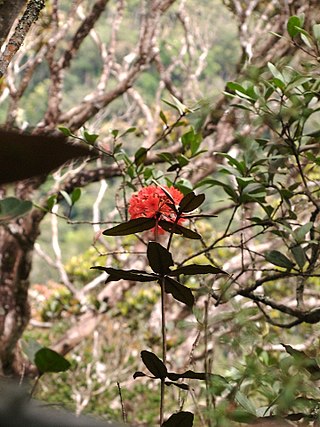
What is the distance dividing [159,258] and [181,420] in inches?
4.7

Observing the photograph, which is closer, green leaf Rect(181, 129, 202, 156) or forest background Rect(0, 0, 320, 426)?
forest background Rect(0, 0, 320, 426)

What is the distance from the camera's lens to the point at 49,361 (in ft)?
1.13

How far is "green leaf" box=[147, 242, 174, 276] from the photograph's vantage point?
48 centimetres

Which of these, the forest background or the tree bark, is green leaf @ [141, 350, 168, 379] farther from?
the tree bark

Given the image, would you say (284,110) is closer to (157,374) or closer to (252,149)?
(252,149)

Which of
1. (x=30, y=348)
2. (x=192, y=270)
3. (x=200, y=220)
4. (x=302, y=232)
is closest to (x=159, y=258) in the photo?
(x=192, y=270)

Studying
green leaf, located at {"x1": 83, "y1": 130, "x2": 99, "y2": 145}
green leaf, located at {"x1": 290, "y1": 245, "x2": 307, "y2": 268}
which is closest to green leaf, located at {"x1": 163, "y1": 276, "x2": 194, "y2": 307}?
green leaf, located at {"x1": 290, "y1": 245, "x2": 307, "y2": 268}

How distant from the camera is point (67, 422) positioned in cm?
23

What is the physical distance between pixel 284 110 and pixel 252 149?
8 centimetres

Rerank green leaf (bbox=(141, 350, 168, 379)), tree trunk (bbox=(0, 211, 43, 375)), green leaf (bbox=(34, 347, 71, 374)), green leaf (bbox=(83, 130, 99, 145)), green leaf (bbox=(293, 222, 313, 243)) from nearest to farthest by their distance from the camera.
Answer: green leaf (bbox=(34, 347, 71, 374)) < green leaf (bbox=(141, 350, 168, 379)) < green leaf (bbox=(293, 222, 313, 243)) < green leaf (bbox=(83, 130, 99, 145)) < tree trunk (bbox=(0, 211, 43, 375))

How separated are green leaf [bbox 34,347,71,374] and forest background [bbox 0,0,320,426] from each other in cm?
4

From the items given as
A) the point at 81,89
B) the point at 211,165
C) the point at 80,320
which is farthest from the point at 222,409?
the point at 81,89

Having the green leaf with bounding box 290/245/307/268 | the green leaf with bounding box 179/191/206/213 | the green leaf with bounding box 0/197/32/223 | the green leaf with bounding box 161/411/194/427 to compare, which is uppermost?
the green leaf with bounding box 0/197/32/223

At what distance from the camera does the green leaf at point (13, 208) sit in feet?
1.11
